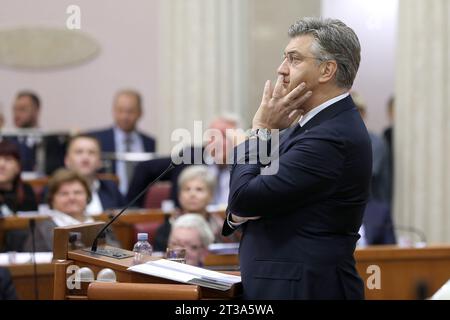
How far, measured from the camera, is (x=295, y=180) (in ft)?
7.77

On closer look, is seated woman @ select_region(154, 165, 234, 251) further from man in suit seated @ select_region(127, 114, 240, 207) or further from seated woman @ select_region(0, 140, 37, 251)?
seated woman @ select_region(0, 140, 37, 251)

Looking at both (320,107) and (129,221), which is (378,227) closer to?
(129,221)

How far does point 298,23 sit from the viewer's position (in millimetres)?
2527

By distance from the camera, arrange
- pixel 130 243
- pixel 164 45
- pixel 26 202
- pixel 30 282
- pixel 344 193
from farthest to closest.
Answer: pixel 164 45, pixel 26 202, pixel 130 243, pixel 30 282, pixel 344 193

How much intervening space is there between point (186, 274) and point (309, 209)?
401mm

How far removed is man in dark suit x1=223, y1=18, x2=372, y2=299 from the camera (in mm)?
2387

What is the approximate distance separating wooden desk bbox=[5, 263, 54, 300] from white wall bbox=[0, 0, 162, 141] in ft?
18.8

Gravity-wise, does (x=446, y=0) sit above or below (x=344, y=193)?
above

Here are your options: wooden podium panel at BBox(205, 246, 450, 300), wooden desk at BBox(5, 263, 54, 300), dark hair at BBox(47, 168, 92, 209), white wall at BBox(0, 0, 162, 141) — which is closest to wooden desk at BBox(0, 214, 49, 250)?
dark hair at BBox(47, 168, 92, 209)

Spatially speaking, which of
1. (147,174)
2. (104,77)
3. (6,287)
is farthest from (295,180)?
(104,77)

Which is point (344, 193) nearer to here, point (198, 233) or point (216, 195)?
point (198, 233)
